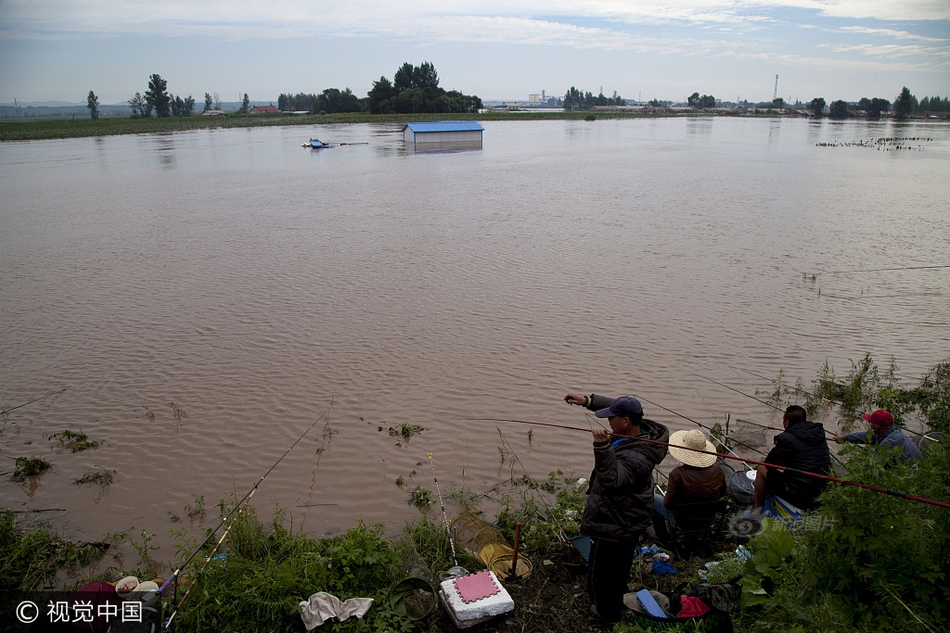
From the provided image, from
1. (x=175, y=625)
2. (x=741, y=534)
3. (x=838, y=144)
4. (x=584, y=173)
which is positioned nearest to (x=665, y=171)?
(x=584, y=173)

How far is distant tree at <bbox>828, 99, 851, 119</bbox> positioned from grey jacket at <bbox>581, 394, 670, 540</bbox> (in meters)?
140

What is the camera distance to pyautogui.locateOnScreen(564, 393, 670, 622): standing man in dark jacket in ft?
11.5

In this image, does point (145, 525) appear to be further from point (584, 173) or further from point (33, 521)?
point (584, 173)

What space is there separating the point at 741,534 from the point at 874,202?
2110 centimetres

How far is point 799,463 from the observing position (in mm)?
4293

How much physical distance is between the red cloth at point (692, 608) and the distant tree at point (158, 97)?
128532mm

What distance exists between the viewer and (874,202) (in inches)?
812

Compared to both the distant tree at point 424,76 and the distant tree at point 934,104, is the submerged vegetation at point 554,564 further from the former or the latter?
the distant tree at point 934,104

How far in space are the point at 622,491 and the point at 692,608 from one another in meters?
0.79

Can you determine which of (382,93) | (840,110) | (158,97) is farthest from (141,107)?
(840,110)

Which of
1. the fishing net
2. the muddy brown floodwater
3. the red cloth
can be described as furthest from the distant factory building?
the red cloth

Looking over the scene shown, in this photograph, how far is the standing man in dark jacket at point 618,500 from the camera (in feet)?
11.5

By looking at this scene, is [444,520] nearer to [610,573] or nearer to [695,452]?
[610,573]

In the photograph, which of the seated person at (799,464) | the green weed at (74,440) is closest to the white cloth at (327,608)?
the seated person at (799,464)
